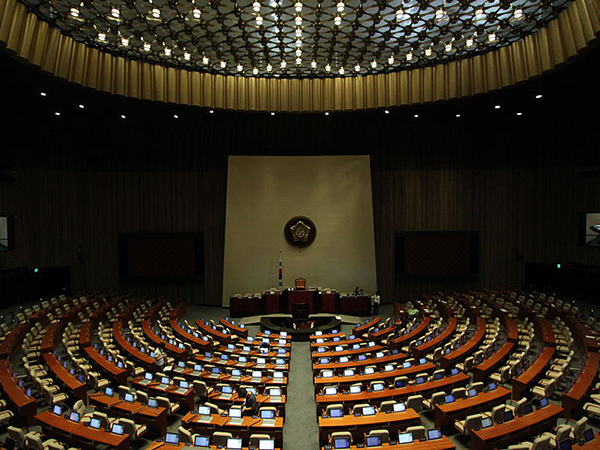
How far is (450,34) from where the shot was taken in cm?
1525

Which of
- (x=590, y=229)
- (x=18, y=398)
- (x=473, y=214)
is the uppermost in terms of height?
(x=473, y=214)

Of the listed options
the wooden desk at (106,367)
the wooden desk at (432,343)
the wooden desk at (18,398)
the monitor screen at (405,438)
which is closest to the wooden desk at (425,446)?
the monitor screen at (405,438)

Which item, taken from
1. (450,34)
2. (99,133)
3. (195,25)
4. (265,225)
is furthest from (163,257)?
(450,34)

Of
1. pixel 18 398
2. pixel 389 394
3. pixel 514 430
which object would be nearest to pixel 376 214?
pixel 389 394

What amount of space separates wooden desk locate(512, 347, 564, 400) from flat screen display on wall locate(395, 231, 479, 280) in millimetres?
12015

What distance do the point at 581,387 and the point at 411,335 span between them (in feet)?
20.5

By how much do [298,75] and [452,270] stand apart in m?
14.4

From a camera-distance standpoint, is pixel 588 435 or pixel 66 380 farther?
pixel 66 380

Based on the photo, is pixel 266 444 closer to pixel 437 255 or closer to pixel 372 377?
pixel 372 377

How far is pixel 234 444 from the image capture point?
309 inches

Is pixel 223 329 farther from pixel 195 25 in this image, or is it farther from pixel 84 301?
pixel 195 25

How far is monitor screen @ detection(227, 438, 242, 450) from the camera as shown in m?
7.82

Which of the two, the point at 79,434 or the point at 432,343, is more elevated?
the point at 432,343

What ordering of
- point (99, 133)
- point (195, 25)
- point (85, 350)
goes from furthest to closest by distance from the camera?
point (99, 133) → point (195, 25) → point (85, 350)
